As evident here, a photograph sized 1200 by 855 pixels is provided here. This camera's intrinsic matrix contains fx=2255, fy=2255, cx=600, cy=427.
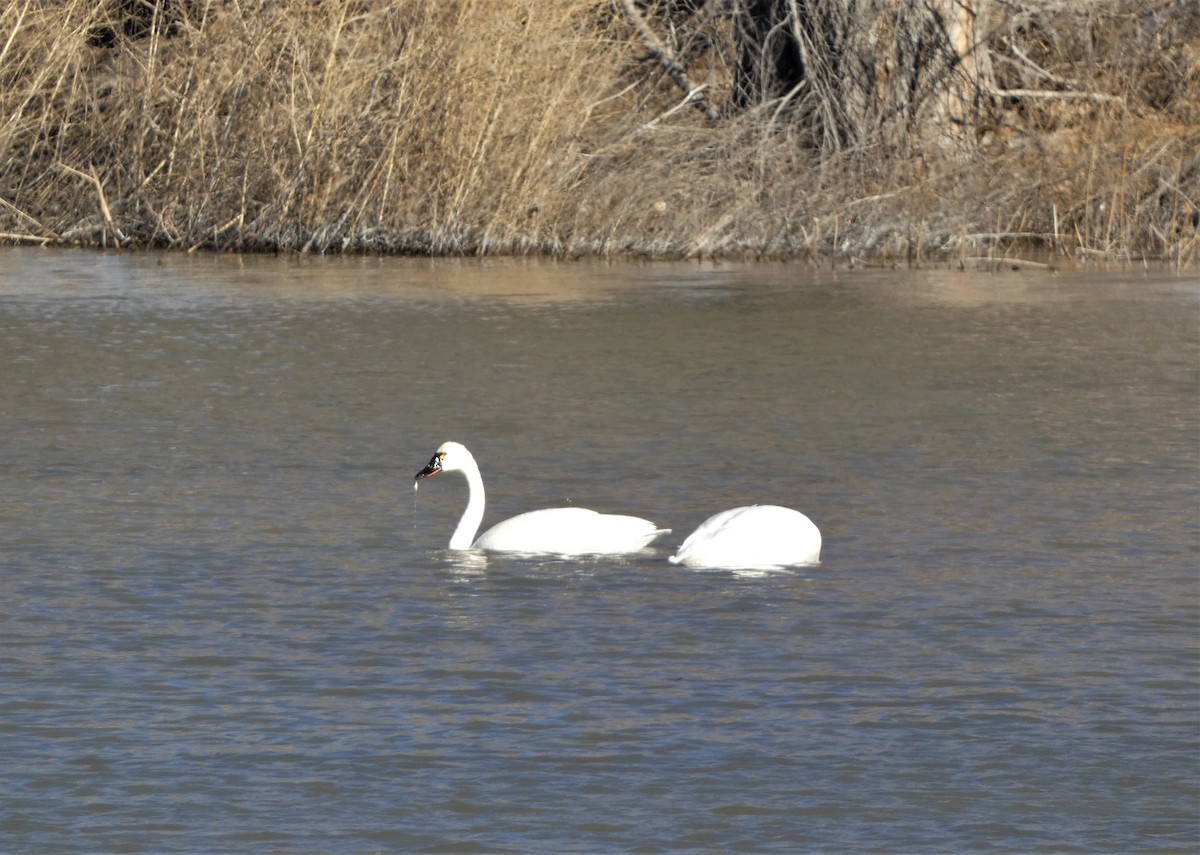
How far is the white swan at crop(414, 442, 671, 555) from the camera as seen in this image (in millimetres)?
7758

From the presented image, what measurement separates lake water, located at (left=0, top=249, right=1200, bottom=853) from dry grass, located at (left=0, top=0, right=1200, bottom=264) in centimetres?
718

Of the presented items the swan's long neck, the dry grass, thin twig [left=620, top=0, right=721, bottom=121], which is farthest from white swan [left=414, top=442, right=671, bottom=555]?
thin twig [left=620, top=0, right=721, bottom=121]

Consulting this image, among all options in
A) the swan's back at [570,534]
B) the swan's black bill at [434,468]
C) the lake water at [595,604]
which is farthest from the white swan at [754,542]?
the swan's black bill at [434,468]

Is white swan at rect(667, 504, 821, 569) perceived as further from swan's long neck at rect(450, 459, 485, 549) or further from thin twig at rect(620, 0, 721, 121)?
thin twig at rect(620, 0, 721, 121)

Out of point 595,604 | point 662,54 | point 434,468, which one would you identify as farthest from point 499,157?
point 595,604

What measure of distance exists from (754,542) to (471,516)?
1121 millimetres

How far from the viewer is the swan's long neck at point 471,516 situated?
803 cm

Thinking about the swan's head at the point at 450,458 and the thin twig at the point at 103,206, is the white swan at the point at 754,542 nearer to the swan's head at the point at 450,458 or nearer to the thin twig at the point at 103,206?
the swan's head at the point at 450,458

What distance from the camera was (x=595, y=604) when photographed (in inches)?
A: 279

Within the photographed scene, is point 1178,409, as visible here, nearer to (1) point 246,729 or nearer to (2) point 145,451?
(2) point 145,451

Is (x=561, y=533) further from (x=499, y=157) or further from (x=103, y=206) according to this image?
(x=103, y=206)

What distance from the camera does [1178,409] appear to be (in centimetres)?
1148

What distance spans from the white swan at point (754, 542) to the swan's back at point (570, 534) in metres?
0.22

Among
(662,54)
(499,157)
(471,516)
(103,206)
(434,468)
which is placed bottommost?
(471,516)
